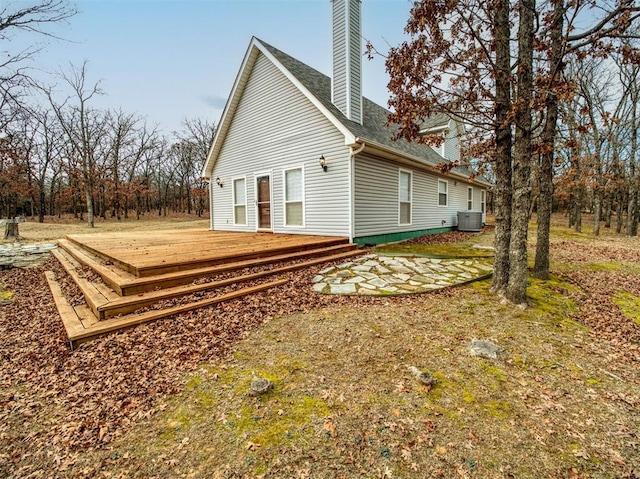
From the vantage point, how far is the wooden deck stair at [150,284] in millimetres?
3334

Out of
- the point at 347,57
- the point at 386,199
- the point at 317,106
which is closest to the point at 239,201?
the point at 317,106

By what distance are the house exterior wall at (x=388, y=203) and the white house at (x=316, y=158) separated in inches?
1.2

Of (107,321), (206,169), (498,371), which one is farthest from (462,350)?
(206,169)

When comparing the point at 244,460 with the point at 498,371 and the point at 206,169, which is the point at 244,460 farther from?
the point at 206,169

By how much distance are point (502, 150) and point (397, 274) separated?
262cm

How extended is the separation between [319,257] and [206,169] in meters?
8.10

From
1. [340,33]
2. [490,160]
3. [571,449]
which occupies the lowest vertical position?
[571,449]

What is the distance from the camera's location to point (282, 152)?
357 inches

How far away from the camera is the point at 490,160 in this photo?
15.2 ft

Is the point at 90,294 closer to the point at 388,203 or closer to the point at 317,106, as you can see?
the point at 317,106

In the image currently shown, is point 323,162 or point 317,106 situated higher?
point 317,106

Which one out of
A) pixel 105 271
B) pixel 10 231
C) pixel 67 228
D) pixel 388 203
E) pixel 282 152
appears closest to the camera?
pixel 105 271

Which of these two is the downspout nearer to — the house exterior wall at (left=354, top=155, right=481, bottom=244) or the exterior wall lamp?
the house exterior wall at (left=354, top=155, right=481, bottom=244)

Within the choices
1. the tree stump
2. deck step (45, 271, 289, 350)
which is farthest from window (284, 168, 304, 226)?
the tree stump
